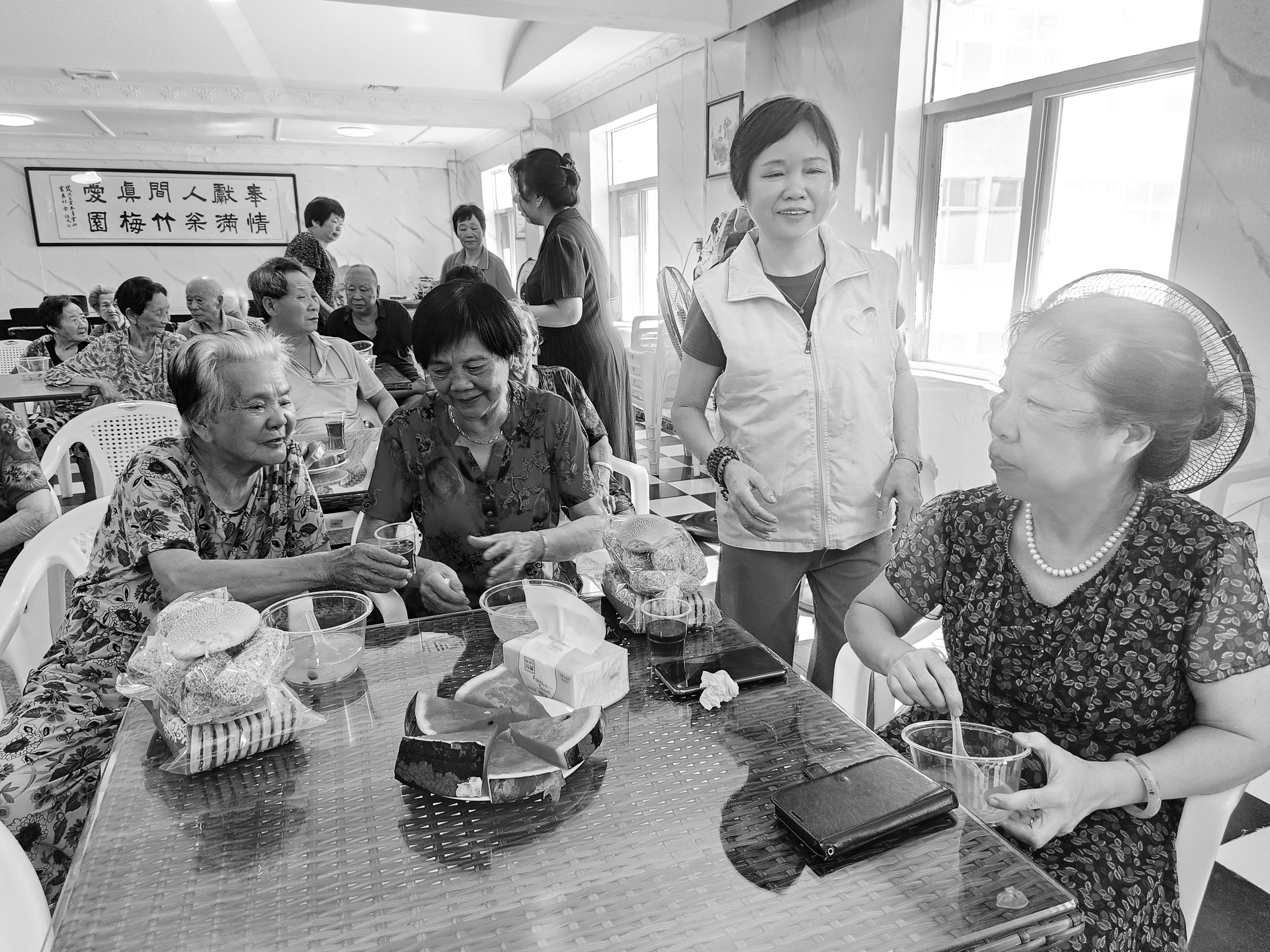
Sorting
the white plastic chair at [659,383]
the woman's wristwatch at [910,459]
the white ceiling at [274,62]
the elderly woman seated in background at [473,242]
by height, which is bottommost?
the white plastic chair at [659,383]

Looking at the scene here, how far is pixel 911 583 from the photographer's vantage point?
4.30 ft

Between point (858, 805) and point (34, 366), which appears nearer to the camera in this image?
point (858, 805)

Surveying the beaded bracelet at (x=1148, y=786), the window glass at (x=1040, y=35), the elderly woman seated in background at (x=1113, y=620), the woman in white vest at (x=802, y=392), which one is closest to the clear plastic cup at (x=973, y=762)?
the elderly woman seated in background at (x=1113, y=620)

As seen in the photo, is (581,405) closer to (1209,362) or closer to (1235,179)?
(1209,362)

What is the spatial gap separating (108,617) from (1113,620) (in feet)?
5.23

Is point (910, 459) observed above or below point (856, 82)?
below

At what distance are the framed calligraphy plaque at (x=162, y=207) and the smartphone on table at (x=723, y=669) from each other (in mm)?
11406

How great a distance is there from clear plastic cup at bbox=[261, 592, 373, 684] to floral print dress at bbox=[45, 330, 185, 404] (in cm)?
340

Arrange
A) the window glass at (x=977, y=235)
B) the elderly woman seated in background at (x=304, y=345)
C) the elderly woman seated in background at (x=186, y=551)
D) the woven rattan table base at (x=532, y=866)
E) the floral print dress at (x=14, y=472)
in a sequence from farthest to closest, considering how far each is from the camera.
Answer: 1. the window glass at (x=977, y=235)
2. the elderly woman seated in background at (x=304, y=345)
3. the floral print dress at (x=14, y=472)
4. the elderly woman seated in background at (x=186, y=551)
5. the woven rattan table base at (x=532, y=866)

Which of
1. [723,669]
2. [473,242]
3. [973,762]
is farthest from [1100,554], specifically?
[473,242]

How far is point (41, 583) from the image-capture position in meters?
2.02

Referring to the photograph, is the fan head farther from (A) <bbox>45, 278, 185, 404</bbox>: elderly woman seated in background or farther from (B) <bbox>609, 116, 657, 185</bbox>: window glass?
(B) <bbox>609, 116, 657, 185</bbox>: window glass

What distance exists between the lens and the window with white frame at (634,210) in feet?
23.6

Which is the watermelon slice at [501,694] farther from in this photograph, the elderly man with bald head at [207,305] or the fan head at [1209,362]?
the elderly man with bald head at [207,305]
